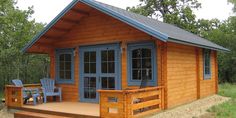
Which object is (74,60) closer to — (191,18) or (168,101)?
(168,101)

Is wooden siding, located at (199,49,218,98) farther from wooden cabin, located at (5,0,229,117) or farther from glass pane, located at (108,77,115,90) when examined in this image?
glass pane, located at (108,77,115,90)

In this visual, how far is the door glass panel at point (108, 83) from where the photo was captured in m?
9.11

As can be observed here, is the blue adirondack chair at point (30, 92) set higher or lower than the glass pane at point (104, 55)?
lower

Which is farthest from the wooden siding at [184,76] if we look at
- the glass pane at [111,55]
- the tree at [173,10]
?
the tree at [173,10]

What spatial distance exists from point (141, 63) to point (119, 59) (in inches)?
31.8

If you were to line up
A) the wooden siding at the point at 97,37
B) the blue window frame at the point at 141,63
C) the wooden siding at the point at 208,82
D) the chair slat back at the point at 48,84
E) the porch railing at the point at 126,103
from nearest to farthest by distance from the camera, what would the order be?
the porch railing at the point at 126,103 → the blue window frame at the point at 141,63 → the wooden siding at the point at 97,37 → the chair slat back at the point at 48,84 → the wooden siding at the point at 208,82

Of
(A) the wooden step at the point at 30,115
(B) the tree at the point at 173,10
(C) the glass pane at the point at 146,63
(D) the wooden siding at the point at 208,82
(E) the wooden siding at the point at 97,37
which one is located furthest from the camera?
(B) the tree at the point at 173,10

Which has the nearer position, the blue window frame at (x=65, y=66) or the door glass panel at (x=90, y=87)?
the door glass panel at (x=90, y=87)

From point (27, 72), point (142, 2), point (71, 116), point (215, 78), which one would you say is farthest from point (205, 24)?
point (71, 116)

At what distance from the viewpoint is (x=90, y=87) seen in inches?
383

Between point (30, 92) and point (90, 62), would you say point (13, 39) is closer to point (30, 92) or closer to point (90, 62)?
point (30, 92)

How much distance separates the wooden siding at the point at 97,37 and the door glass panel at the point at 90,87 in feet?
1.37

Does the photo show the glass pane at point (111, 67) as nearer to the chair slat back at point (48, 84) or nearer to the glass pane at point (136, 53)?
the glass pane at point (136, 53)

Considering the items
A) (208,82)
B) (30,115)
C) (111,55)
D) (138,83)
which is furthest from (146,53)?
(208,82)
